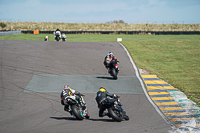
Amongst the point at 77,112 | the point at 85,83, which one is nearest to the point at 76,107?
the point at 77,112

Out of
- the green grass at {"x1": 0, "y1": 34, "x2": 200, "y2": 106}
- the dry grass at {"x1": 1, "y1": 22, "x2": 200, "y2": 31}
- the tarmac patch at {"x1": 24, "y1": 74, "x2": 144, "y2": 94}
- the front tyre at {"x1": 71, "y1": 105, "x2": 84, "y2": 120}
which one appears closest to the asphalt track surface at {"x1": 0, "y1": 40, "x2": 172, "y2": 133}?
the tarmac patch at {"x1": 24, "y1": 74, "x2": 144, "y2": 94}

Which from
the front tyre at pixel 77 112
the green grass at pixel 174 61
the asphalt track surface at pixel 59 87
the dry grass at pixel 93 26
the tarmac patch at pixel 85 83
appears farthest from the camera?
the dry grass at pixel 93 26

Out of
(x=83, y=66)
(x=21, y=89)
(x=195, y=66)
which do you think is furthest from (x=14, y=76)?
(x=195, y=66)

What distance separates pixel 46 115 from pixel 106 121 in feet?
8.44

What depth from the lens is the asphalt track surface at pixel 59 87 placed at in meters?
10.4

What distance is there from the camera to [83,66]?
907 inches

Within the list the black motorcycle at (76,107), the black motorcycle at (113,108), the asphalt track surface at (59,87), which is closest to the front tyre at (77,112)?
the black motorcycle at (76,107)

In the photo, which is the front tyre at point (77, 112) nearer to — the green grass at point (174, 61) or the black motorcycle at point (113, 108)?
the black motorcycle at point (113, 108)

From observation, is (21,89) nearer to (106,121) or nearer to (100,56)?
(106,121)

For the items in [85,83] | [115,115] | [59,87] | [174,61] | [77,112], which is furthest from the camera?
[174,61]

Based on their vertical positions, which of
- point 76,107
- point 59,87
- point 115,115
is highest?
point 76,107

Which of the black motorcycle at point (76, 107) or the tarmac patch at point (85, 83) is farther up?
the black motorcycle at point (76, 107)

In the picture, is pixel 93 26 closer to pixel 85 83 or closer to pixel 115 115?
pixel 85 83

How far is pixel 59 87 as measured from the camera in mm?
17516
